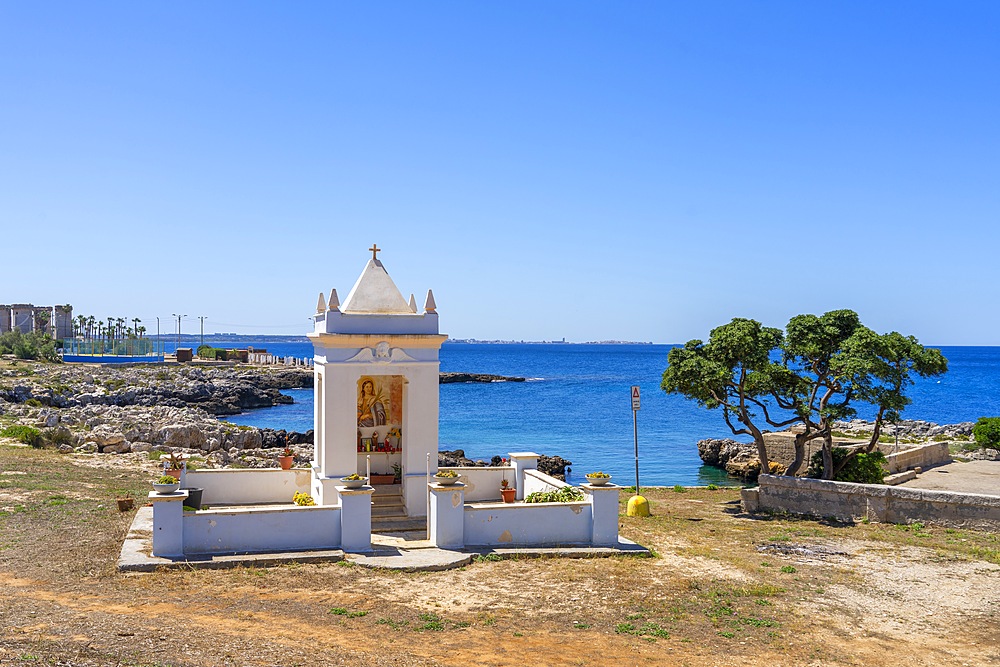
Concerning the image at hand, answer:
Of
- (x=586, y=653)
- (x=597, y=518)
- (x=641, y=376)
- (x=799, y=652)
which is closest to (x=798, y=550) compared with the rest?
(x=597, y=518)

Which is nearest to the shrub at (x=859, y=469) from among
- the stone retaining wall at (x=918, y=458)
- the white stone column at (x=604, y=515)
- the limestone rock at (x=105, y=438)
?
the stone retaining wall at (x=918, y=458)

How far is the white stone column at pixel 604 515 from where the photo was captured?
604 inches

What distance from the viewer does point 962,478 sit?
23.7 metres

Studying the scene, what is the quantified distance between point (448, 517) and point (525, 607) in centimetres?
338

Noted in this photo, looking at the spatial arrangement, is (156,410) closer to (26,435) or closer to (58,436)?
(58,436)

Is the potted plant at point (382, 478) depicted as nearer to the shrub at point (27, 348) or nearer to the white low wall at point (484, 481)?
the white low wall at point (484, 481)

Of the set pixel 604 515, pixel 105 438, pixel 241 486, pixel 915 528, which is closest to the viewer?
pixel 604 515

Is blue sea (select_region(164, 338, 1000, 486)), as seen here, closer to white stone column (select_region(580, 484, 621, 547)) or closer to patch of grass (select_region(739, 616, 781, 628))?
white stone column (select_region(580, 484, 621, 547))

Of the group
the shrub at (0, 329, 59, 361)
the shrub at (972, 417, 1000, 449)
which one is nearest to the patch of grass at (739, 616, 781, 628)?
the shrub at (972, 417, 1000, 449)

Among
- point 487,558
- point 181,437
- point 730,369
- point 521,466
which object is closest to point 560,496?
point 487,558

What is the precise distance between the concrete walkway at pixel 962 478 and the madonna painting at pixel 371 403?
13378 millimetres

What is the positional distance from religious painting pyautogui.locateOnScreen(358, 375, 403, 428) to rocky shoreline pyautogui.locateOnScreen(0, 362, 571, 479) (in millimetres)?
9683

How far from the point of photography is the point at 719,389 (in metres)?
21.8

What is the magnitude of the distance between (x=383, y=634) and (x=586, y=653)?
2505mm
